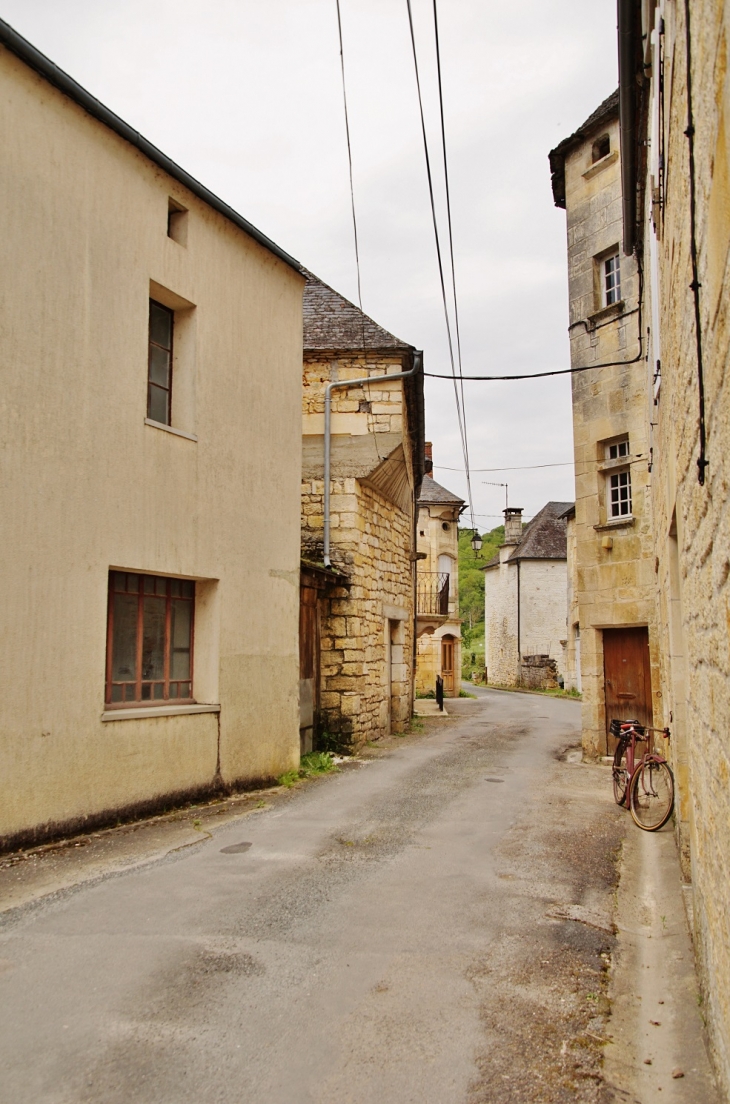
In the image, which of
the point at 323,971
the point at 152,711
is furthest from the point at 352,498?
the point at 323,971

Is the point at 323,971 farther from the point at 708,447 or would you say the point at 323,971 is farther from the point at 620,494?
the point at 620,494

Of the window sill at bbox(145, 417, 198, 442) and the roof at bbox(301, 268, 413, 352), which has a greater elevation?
the roof at bbox(301, 268, 413, 352)

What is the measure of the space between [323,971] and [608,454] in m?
10.1

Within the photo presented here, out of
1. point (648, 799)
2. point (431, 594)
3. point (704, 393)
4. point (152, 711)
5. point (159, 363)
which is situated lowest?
point (648, 799)

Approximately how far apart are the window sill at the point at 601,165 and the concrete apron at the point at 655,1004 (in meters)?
10.9

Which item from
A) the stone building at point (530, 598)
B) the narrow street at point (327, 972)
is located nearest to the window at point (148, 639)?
the narrow street at point (327, 972)

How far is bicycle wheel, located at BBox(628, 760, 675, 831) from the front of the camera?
23.2ft

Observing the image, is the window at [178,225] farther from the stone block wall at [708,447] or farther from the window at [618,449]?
the window at [618,449]

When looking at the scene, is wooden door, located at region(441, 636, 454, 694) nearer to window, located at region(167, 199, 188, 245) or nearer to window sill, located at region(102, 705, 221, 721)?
window sill, located at region(102, 705, 221, 721)

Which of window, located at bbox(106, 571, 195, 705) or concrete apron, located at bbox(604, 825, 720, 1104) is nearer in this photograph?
concrete apron, located at bbox(604, 825, 720, 1104)

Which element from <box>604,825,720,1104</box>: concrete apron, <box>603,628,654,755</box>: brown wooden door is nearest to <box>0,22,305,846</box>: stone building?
<box>604,825,720,1104</box>: concrete apron

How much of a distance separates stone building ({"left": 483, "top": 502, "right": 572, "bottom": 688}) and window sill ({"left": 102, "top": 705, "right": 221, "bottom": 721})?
29543 mm

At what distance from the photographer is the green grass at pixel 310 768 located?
8.86m

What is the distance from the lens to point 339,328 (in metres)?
13.1
